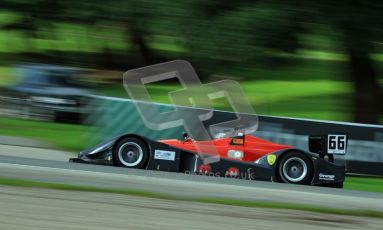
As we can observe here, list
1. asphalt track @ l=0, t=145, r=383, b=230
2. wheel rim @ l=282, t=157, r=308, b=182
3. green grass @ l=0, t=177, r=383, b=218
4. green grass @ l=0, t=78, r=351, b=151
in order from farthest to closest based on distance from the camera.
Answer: green grass @ l=0, t=78, r=351, b=151 < wheel rim @ l=282, t=157, r=308, b=182 < green grass @ l=0, t=177, r=383, b=218 < asphalt track @ l=0, t=145, r=383, b=230

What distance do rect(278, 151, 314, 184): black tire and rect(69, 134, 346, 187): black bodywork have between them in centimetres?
6

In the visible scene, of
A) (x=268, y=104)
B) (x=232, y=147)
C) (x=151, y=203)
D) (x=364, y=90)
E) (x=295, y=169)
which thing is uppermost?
(x=268, y=104)

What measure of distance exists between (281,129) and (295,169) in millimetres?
2294

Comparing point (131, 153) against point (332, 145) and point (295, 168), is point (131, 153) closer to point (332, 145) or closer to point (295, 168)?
point (295, 168)

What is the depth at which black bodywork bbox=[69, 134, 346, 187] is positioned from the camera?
A: 34.3ft

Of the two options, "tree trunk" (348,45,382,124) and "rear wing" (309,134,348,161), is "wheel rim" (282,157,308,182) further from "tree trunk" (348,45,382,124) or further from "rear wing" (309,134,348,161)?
"tree trunk" (348,45,382,124)

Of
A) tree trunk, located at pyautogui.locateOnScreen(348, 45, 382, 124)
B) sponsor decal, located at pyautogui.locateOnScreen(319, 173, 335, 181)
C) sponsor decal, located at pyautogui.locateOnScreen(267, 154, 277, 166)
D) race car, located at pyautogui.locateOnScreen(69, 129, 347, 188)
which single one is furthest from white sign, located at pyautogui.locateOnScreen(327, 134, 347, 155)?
tree trunk, located at pyautogui.locateOnScreen(348, 45, 382, 124)

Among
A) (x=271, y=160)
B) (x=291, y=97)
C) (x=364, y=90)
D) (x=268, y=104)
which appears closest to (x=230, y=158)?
(x=271, y=160)

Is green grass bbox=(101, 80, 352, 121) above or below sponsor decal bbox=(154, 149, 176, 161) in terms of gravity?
above

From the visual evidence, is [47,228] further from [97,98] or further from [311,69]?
[311,69]

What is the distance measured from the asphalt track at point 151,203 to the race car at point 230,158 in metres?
0.64

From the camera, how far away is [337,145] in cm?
1098

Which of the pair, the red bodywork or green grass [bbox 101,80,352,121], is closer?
the red bodywork

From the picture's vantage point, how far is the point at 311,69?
33375 mm
